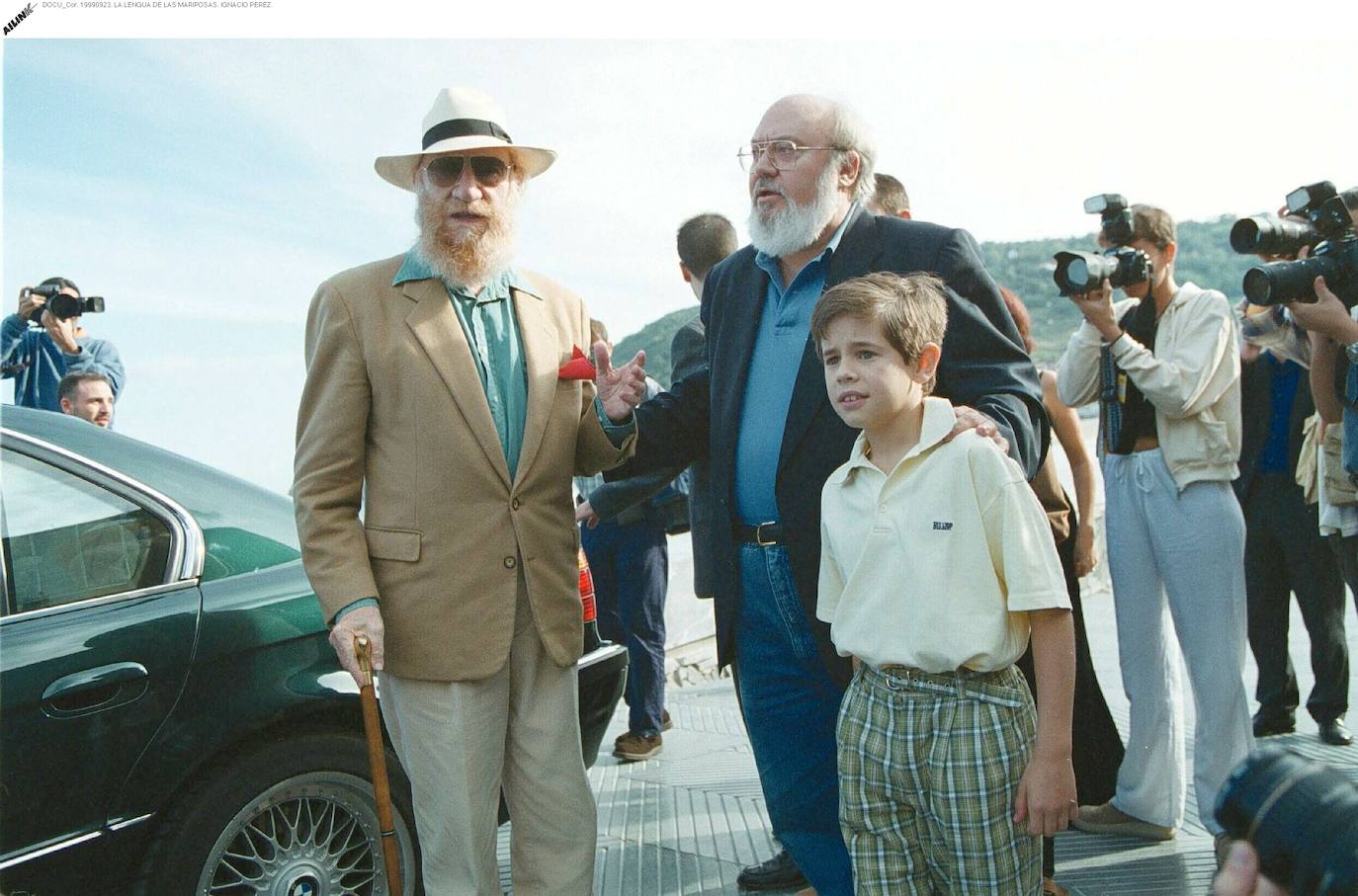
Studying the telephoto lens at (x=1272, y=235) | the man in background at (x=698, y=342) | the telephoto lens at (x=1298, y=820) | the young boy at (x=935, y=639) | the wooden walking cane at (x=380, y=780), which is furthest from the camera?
the man in background at (x=698, y=342)

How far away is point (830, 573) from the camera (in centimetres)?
251

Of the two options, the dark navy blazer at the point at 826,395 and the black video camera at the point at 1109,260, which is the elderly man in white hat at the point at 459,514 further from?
the black video camera at the point at 1109,260

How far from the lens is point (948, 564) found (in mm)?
2250

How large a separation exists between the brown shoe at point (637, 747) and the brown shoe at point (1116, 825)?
6.59 feet

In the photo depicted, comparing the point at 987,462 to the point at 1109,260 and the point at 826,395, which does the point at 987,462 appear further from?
the point at 1109,260

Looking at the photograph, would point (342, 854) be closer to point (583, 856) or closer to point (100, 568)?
point (583, 856)

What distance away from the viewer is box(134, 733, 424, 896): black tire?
8.87 ft

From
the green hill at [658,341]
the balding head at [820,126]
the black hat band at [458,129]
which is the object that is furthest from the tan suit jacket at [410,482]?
the green hill at [658,341]

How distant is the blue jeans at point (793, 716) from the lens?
109 inches

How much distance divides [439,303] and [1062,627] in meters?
1.50

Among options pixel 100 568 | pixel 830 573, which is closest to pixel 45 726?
pixel 100 568

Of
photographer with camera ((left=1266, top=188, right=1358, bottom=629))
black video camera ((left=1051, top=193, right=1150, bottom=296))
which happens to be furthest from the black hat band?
photographer with camera ((left=1266, top=188, right=1358, bottom=629))

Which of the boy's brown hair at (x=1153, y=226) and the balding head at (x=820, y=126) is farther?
the boy's brown hair at (x=1153, y=226)

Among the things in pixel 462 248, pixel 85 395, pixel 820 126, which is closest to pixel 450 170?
pixel 462 248
